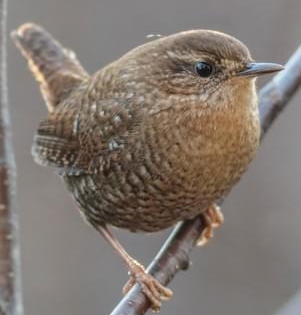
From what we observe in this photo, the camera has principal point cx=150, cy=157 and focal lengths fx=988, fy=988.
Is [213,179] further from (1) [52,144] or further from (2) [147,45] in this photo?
(1) [52,144]

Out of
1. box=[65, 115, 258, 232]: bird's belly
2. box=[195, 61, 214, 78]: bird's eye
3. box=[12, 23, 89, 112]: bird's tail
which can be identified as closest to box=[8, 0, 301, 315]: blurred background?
box=[12, 23, 89, 112]: bird's tail

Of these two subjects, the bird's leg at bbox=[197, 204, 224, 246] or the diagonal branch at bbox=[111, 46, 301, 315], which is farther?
the bird's leg at bbox=[197, 204, 224, 246]

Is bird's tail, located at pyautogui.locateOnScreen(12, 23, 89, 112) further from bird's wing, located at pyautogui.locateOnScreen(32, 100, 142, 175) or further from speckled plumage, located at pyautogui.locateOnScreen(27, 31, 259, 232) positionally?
speckled plumage, located at pyautogui.locateOnScreen(27, 31, 259, 232)

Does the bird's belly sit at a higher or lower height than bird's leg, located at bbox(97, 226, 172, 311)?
higher

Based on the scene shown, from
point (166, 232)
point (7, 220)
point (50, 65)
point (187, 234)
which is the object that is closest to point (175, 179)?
point (187, 234)

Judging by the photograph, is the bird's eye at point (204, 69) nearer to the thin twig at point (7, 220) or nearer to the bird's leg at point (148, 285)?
the bird's leg at point (148, 285)

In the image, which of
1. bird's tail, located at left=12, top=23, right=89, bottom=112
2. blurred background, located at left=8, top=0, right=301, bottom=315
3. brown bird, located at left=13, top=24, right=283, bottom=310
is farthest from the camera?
blurred background, located at left=8, top=0, right=301, bottom=315

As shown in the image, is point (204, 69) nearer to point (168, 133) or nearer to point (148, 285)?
point (168, 133)

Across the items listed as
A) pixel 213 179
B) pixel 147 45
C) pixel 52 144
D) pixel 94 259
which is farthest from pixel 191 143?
pixel 94 259
